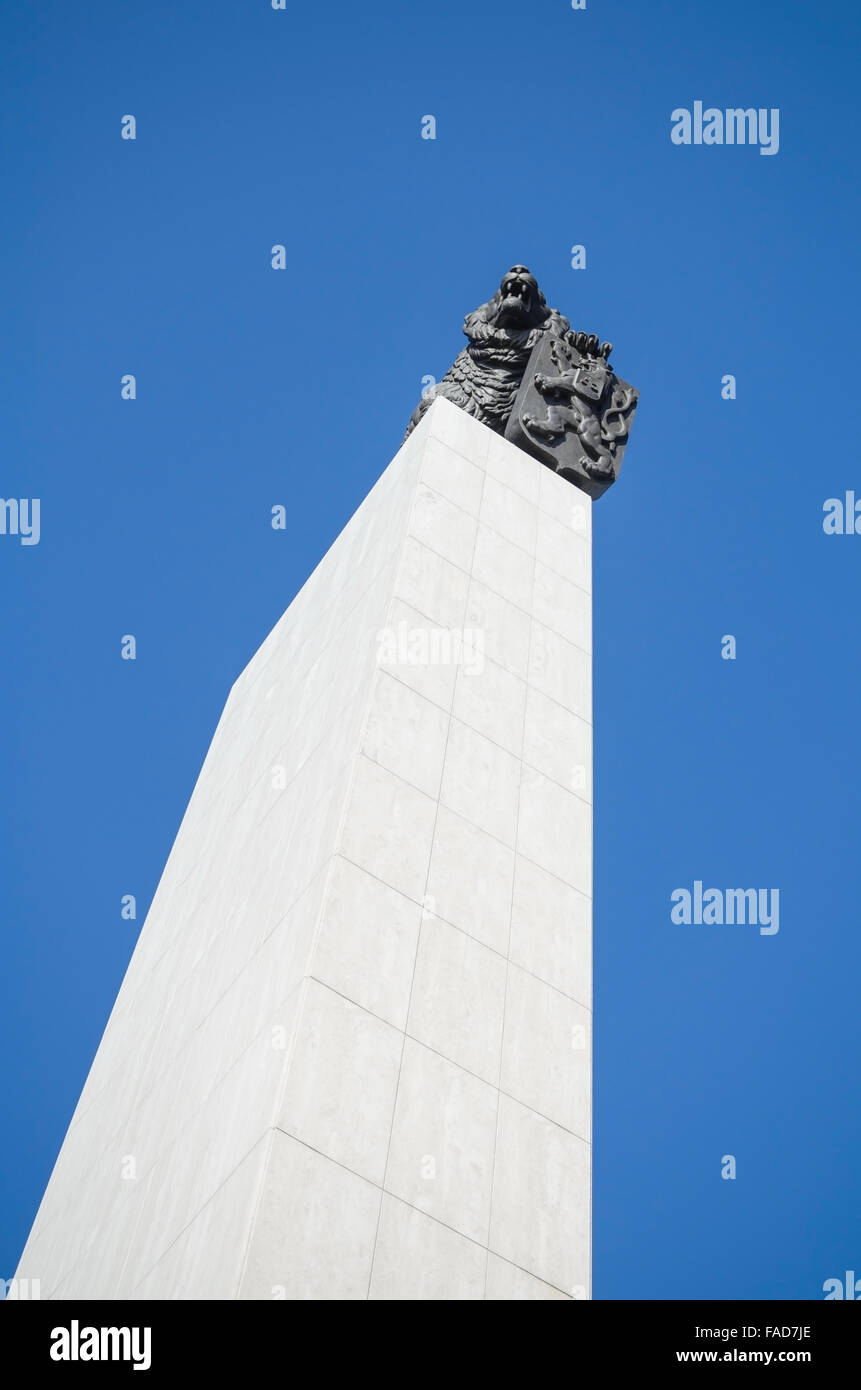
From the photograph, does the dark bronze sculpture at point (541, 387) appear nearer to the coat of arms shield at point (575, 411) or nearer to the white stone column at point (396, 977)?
the coat of arms shield at point (575, 411)

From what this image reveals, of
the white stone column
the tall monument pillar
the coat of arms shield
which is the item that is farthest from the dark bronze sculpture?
the white stone column

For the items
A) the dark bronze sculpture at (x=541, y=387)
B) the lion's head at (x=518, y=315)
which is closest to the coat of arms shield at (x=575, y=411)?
the dark bronze sculpture at (x=541, y=387)

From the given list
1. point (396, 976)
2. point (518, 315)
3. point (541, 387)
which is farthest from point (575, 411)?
point (396, 976)

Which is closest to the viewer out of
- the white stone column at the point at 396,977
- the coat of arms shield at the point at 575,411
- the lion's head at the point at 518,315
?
the white stone column at the point at 396,977

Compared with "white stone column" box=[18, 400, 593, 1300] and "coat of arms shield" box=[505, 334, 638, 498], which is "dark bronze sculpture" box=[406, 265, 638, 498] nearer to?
"coat of arms shield" box=[505, 334, 638, 498]
